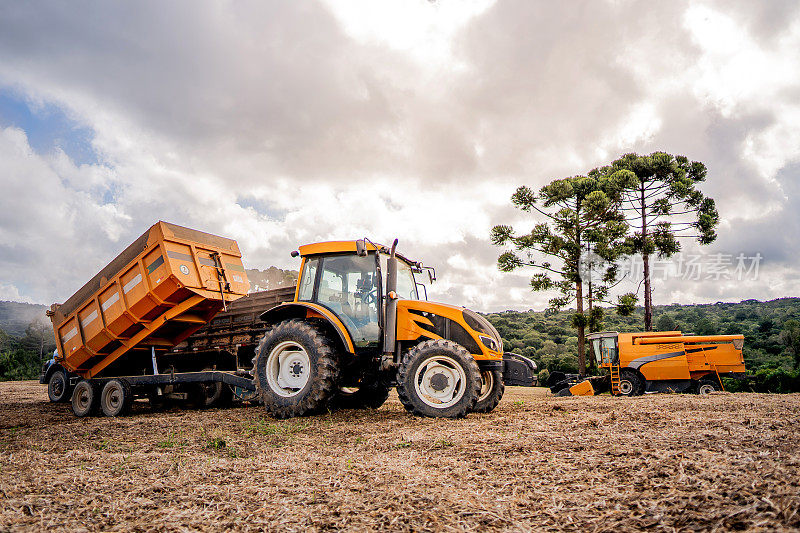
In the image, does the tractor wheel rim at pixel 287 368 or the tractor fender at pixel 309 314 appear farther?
the tractor wheel rim at pixel 287 368

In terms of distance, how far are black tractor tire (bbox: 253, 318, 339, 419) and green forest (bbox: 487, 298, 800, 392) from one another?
1732 cm

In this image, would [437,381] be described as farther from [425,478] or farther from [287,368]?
[425,478]

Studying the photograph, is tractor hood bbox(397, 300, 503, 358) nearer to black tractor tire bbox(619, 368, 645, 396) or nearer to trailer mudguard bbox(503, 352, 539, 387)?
Answer: trailer mudguard bbox(503, 352, 539, 387)

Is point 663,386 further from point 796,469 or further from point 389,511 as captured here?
point 389,511

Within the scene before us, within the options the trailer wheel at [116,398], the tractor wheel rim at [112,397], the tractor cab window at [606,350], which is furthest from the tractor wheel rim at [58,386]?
the tractor cab window at [606,350]

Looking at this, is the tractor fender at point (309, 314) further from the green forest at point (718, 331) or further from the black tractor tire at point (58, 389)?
the green forest at point (718, 331)

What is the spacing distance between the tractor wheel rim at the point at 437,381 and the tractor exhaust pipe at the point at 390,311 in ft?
1.92

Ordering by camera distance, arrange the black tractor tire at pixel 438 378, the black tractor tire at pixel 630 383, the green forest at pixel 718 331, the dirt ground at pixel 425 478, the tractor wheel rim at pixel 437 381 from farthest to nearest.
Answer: the green forest at pixel 718 331 → the black tractor tire at pixel 630 383 → the tractor wheel rim at pixel 437 381 → the black tractor tire at pixel 438 378 → the dirt ground at pixel 425 478

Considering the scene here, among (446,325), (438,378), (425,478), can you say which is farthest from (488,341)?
(425,478)

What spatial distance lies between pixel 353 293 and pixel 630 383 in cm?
1120

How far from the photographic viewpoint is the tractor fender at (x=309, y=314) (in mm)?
6938

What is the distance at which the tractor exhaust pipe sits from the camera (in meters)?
6.75

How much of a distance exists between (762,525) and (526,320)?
155ft

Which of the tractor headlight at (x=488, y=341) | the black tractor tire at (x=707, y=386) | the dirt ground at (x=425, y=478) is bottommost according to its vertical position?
the black tractor tire at (x=707, y=386)
